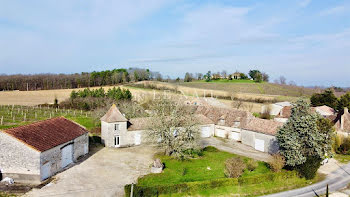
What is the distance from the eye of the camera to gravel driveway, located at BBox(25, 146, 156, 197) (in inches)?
904

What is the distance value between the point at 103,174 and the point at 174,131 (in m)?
10.1

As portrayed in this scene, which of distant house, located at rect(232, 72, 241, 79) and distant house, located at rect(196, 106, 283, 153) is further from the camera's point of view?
distant house, located at rect(232, 72, 241, 79)

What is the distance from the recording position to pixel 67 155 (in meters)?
29.5

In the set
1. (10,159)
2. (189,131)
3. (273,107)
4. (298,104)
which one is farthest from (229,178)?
(273,107)

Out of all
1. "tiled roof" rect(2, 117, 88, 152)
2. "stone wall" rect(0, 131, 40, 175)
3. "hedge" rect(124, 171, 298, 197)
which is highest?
"tiled roof" rect(2, 117, 88, 152)

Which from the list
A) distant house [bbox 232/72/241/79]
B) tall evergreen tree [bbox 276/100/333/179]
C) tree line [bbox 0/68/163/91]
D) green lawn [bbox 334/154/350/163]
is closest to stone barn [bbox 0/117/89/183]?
tall evergreen tree [bbox 276/100/333/179]

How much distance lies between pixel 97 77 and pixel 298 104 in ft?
291

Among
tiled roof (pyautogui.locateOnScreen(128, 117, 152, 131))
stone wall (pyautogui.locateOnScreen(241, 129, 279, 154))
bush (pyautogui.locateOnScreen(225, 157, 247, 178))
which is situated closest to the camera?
bush (pyautogui.locateOnScreen(225, 157, 247, 178))

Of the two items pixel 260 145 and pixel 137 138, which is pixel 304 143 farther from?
Answer: pixel 137 138

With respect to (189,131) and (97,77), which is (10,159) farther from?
(97,77)

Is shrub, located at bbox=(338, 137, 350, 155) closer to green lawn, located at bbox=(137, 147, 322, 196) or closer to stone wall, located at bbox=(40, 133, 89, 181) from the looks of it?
green lawn, located at bbox=(137, 147, 322, 196)

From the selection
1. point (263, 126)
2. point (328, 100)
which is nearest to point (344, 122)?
point (263, 126)

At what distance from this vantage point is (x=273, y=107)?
2606 inches

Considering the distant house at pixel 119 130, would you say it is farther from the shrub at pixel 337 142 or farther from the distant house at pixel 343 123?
the distant house at pixel 343 123
